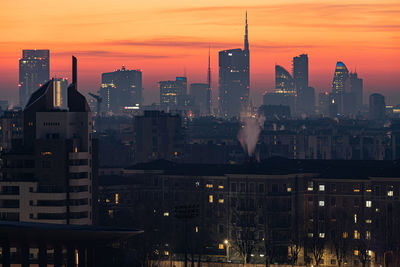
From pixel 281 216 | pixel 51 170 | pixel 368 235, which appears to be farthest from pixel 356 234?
pixel 51 170

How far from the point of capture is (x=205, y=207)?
186500 millimetres

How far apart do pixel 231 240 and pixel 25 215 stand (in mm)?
41155

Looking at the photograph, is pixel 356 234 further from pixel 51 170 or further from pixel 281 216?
pixel 51 170

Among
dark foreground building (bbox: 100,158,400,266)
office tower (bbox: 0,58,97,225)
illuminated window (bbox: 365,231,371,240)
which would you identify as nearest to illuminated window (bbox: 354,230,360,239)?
dark foreground building (bbox: 100,158,400,266)

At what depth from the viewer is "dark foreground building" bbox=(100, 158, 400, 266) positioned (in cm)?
15988

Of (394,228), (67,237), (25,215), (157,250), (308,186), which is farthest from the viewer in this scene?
(308,186)

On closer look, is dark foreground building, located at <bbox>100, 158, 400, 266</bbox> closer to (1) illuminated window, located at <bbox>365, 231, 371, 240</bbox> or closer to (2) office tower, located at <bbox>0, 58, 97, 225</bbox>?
(1) illuminated window, located at <bbox>365, 231, 371, 240</bbox>

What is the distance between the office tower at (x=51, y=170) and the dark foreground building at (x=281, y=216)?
1511 cm

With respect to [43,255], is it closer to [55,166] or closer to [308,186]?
[55,166]

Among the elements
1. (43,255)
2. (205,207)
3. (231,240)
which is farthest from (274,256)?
(43,255)

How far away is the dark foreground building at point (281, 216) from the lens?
525 feet

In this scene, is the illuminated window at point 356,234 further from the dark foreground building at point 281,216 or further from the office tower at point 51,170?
the office tower at point 51,170

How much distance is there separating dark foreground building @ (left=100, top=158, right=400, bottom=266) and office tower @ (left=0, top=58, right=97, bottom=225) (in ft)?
49.6

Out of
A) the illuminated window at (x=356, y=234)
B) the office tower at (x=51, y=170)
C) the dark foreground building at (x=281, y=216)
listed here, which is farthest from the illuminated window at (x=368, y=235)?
the office tower at (x=51, y=170)
